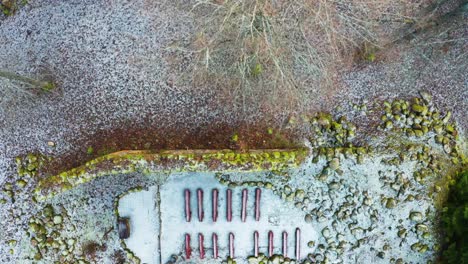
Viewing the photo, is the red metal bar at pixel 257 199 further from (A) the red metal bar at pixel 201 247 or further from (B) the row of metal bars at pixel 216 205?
(A) the red metal bar at pixel 201 247

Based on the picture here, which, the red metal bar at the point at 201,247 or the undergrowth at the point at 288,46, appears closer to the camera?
the undergrowth at the point at 288,46

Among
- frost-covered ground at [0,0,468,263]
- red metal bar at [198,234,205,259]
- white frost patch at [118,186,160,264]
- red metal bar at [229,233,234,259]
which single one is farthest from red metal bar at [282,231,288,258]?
white frost patch at [118,186,160,264]

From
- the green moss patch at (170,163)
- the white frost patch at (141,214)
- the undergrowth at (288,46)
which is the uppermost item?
the undergrowth at (288,46)

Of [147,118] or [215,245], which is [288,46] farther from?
[215,245]

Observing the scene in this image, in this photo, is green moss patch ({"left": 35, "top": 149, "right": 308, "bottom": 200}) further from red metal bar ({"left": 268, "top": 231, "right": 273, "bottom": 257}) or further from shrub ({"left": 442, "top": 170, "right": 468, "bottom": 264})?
shrub ({"left": 442, "top": 170, "right": 468, "bottom": 264})

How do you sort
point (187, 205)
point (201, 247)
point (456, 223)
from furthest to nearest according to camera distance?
point (201, 247)
point (187, 205)
point (456, 223)

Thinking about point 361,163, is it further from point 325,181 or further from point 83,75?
point 83,75

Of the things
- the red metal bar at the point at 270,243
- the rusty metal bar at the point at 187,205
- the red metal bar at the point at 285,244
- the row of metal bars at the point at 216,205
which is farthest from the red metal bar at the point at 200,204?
the red metal bar at the point at 285,244

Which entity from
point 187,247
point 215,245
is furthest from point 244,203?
point 187,247
